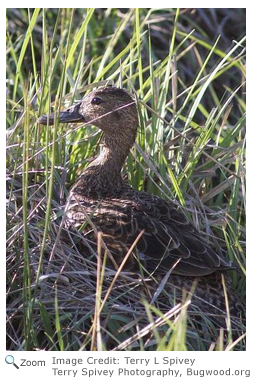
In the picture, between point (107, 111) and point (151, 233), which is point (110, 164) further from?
point (151, 233)

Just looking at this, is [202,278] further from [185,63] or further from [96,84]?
[185,63]

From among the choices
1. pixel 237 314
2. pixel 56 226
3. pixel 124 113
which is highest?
pixel 124 113

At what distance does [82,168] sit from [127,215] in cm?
58

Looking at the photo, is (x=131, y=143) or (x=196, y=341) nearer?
(x=196, y=341)

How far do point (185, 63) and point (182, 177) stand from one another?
1692 millimetres

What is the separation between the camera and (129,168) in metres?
3.96

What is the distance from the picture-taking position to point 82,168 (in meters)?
4.01

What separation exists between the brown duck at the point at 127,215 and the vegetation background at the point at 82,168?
0.09 metres

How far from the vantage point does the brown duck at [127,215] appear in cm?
335

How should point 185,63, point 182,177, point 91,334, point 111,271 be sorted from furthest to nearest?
1. point 185,63
2. point 182,177
3. point 111,271
4. point 91,334

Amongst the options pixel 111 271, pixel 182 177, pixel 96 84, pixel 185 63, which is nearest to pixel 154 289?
pixel 111 271
